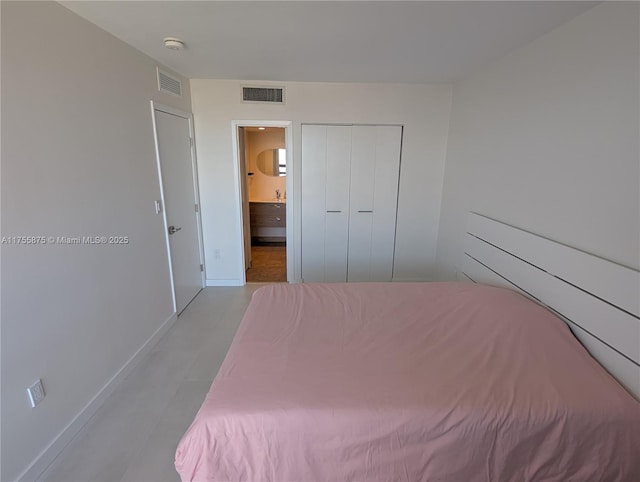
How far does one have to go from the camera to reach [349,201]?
3.70m

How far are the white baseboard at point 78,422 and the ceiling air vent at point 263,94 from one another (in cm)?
261

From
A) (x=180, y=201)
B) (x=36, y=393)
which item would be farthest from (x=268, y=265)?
(x=36, y=393)

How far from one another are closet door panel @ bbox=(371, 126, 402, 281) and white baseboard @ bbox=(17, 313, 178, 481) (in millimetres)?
2590

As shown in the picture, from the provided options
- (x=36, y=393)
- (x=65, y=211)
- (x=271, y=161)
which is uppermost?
(x=271, y=161)

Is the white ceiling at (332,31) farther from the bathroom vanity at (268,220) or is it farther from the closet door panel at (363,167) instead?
the bathroom vanity at (268,220)

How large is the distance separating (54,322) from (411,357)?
6.30ft

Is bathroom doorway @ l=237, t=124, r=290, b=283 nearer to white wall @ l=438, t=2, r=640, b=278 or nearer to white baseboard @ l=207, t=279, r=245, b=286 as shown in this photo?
white baseboard @ l=207, t=279, r=245, b=286

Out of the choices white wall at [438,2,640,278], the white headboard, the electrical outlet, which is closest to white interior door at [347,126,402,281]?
white wall at [438,2,640,278]

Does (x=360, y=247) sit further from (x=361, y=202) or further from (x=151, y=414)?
(x=151, y=414)

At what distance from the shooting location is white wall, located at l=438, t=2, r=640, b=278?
143 cm

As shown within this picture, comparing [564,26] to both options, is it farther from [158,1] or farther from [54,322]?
[54,322]

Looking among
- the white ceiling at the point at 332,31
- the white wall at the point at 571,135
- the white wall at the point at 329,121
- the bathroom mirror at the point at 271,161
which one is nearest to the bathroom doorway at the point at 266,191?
the bathroom mirror at the point at 271,161

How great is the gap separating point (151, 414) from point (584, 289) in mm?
2608

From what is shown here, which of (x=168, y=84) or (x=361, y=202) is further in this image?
(x=361, y=202)
